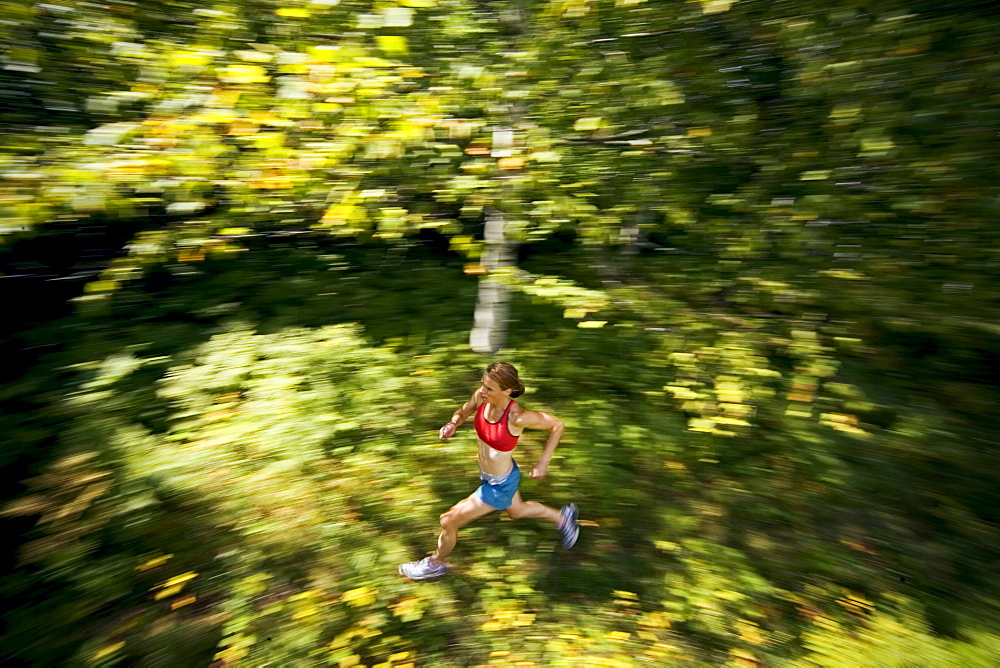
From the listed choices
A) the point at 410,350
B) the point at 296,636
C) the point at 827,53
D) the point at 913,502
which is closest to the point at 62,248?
the point at 410,350

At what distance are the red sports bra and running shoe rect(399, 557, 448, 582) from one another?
1347 mm

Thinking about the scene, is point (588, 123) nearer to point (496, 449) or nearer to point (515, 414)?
point (515, 414)

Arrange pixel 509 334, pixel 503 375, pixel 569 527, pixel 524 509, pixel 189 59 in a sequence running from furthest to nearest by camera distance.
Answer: pixel 509 334 → pixel 569 527 → pixel 524 509 → pixel 503 375 → pixel 189 59

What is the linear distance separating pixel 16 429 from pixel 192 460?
3.92 ft

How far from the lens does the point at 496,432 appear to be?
12.6ft

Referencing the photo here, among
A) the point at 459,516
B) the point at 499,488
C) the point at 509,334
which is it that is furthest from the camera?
the point at 509,334

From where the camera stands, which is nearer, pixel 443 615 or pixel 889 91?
pixel 889 91

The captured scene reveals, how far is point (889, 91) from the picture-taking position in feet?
11.5

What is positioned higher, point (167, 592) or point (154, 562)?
point (154, 562)

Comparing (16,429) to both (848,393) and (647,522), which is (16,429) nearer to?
(647,522)

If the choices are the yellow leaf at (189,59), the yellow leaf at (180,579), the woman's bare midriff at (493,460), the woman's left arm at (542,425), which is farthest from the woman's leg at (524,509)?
the yellow leaf at (189,59)

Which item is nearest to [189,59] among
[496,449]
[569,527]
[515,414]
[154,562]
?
[515,414]

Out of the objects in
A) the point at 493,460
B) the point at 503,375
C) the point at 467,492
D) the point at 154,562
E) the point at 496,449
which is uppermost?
the point at 503,375

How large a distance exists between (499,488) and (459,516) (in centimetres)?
42
